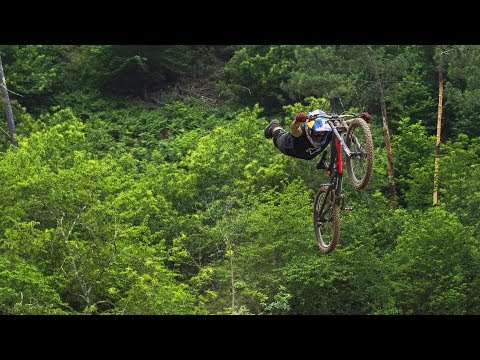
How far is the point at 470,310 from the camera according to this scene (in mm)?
27406

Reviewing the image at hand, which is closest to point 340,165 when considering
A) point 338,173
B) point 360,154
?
point 338,173

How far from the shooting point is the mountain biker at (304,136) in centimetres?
980

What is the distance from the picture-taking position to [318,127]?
32.3 feet

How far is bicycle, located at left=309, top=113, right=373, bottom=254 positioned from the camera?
9.23m

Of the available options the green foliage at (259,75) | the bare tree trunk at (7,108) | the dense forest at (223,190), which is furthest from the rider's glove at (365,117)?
the green foliage at (259,75)

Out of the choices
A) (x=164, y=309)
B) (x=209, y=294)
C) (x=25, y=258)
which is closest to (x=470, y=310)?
(x=209, y=294)

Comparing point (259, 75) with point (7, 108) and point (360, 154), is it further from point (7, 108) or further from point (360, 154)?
point (360, 154)

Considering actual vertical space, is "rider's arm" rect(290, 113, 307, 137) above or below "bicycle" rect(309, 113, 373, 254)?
above

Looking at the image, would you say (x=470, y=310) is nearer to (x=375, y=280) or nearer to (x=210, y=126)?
(x=375, y=280)

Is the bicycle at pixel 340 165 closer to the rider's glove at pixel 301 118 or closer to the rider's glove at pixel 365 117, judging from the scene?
the rider's glove at pixel 365 117

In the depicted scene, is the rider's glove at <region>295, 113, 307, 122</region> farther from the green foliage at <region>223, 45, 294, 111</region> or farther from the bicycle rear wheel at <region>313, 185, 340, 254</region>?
the green foliage at <region>223, 45, 294, 111</region>

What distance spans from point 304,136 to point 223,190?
2049cm

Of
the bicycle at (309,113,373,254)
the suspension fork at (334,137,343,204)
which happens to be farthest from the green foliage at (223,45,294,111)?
the suspension fork at (334,137,343,204)

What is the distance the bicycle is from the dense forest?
41.9ft
